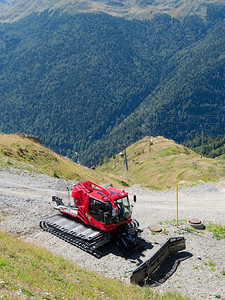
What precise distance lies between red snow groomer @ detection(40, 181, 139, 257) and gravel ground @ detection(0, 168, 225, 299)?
53 centimetres

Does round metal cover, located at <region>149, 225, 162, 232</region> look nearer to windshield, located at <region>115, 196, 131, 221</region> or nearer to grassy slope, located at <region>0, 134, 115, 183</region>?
windshield, located at <region>115, 196, 131, 221</region>

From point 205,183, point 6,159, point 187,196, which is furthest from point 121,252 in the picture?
point 6,159

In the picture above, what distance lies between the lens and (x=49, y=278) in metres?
10.2

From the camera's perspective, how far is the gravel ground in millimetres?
13398

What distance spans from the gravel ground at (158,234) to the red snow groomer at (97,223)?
0.53 meters

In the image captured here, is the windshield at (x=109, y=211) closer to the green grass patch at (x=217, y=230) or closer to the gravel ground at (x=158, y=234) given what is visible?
the gravel ground at (x=158, y=234)

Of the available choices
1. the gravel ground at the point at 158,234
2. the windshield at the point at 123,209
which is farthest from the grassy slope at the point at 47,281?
the windshield at the point at 123,209

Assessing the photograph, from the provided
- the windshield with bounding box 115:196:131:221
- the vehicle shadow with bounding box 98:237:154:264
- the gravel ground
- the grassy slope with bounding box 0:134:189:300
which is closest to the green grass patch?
the gravel ground

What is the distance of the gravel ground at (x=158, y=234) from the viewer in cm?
1340

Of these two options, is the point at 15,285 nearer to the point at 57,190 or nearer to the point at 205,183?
the point at 57,190

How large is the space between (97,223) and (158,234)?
446 cm

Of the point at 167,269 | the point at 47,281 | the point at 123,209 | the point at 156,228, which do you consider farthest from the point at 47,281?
the point at 156,228

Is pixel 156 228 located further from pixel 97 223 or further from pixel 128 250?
pixel 97 223

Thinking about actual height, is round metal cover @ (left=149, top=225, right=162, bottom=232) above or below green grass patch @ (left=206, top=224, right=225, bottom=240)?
above
